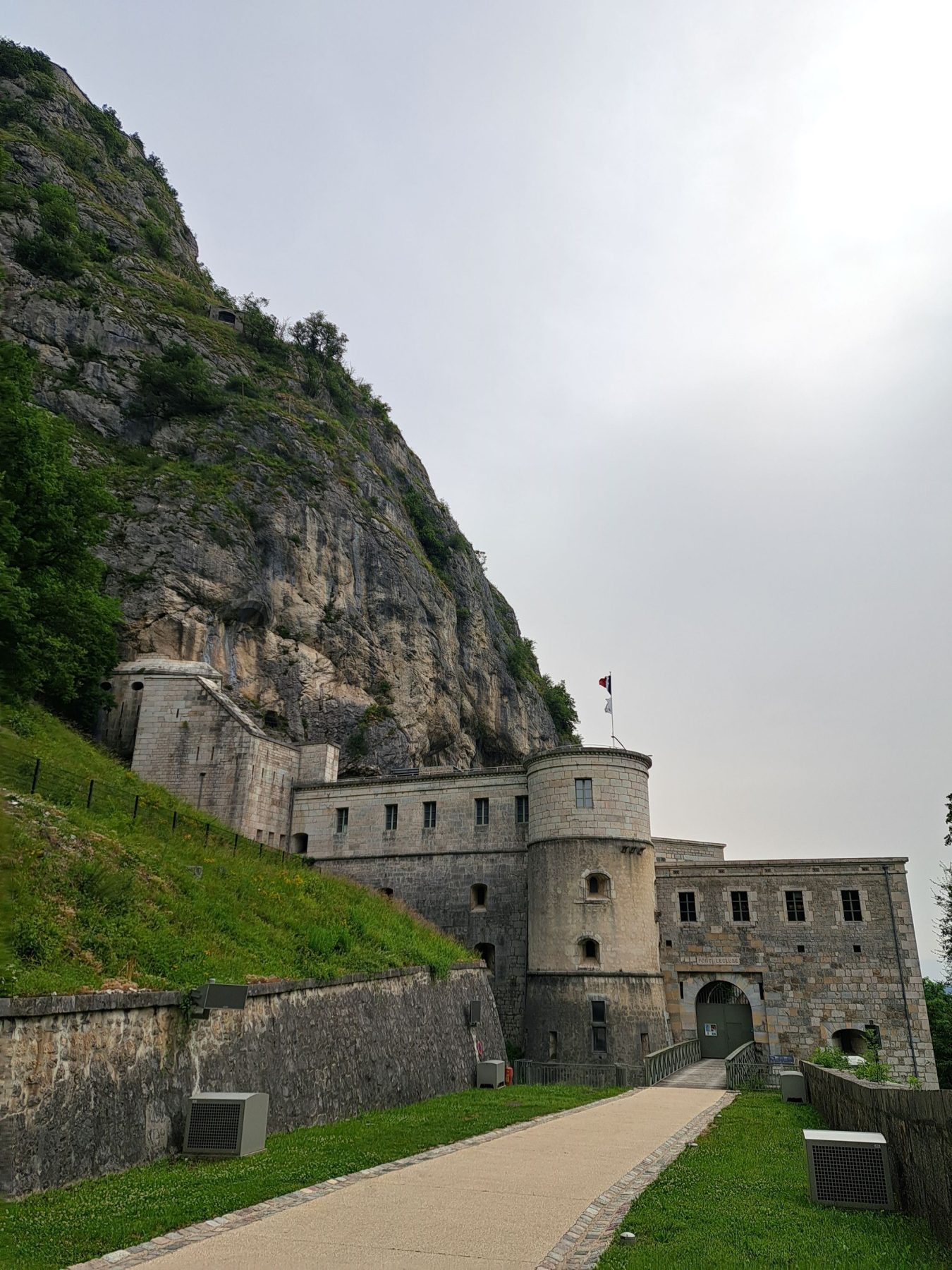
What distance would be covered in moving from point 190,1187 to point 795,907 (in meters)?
28.8

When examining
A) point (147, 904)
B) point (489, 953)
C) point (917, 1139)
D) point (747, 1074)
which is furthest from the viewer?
point (489, 953)

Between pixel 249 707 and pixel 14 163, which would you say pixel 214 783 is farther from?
pixel 14 163

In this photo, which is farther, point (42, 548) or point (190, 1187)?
point (42, 548)

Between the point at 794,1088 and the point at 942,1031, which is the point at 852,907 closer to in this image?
the point at 794,1088

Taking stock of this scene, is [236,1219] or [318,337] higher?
[318,337]

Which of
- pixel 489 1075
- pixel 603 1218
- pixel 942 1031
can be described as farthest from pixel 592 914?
pixel 942 1031

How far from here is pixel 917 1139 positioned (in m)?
8.15

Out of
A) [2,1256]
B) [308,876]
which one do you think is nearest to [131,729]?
[308,876]

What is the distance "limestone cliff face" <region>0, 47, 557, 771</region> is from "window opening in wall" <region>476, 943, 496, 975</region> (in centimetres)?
1227

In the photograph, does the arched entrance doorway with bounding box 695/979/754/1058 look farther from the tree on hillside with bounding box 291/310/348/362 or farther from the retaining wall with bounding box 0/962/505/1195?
the tree on hillside with bounding box 291/310/348/362

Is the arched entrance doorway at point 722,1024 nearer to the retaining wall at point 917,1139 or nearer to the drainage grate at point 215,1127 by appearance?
the retaining wall at point 917,1139

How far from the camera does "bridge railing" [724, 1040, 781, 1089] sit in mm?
23469

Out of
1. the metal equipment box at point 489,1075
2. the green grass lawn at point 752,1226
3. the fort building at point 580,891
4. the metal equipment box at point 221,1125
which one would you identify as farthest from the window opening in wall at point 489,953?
the metal equipment box at point 221,1125

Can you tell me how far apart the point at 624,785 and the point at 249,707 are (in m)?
18.3
